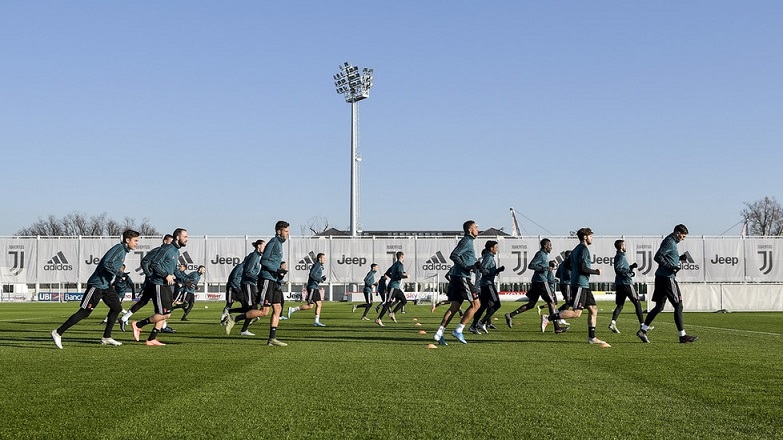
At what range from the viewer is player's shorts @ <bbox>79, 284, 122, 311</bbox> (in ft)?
42.0

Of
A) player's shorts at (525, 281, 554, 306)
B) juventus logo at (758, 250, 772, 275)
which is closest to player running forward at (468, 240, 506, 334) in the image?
player's shorts at (525, 281, 554, 306)

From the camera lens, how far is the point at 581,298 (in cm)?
1376

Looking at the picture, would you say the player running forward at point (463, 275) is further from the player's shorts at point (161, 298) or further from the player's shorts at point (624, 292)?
the player's shorts at point (161, 298)

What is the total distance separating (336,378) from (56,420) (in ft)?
9.94

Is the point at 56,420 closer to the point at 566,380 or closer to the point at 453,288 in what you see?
the point at 566,380

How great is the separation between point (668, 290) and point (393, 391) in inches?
306

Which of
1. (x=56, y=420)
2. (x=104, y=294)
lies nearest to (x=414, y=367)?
(x=56, y=420)

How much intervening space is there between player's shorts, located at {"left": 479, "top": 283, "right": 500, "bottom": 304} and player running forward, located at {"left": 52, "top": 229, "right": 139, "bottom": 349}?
6476 mm

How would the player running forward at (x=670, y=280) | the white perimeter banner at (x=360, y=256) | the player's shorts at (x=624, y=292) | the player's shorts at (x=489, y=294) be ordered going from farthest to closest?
the white perimeter banner at (x=360, y=256) → the player's shorts at (x=489, y=294) → the player's shorts at (x=624, y=292) → the player running forward at (x=670, y=280)

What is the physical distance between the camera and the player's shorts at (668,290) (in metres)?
13.4

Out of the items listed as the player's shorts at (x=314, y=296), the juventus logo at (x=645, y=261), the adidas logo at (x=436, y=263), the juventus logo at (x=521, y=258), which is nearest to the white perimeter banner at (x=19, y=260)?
the adidas logo at (x=436, y=263)

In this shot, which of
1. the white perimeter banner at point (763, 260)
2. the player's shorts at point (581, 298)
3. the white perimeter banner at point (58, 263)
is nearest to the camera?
the player's shorts at point (581, 298)

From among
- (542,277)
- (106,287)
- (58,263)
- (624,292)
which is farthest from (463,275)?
(58,263)

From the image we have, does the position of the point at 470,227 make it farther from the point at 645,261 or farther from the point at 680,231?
the point at 645,261
